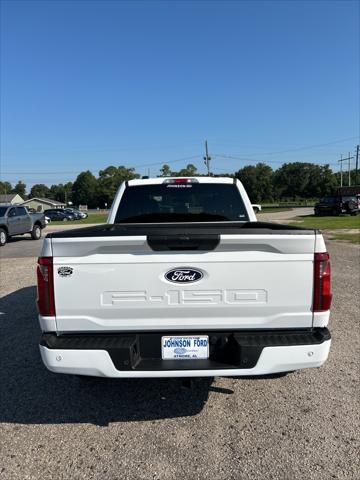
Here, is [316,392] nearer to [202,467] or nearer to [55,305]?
[202,467]

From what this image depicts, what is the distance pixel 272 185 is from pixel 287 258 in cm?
12769

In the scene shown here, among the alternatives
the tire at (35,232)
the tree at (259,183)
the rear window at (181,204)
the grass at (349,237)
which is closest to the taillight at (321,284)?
the rear window at (181,204)

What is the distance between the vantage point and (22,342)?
5.51 metres

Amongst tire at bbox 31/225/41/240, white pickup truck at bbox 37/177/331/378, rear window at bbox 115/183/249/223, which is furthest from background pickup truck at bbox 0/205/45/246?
white pickup truck at bbox 37/177/331/378

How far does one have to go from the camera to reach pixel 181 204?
5.50 m

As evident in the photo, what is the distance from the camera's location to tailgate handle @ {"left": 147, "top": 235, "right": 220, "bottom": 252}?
299cm

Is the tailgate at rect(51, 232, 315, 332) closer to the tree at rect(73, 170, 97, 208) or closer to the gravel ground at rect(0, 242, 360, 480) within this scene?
the gravel ground at rect(0, 242, 360, 480)

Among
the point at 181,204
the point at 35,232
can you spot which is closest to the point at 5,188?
the point at 35,232

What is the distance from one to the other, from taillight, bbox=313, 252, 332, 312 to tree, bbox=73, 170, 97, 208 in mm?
144120

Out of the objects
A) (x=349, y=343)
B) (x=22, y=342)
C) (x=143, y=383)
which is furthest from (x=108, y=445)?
(x=349, y=343)

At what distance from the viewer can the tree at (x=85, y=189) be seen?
5773 inches

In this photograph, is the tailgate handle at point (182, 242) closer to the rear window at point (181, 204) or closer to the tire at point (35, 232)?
the rear window at point (181, 204)

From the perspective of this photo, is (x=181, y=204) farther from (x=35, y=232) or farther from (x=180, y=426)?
(x=35, y=232)

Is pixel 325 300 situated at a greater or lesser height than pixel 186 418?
greater
